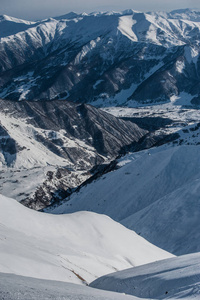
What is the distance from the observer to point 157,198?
54.8 m

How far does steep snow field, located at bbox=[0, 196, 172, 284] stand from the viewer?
728 inches

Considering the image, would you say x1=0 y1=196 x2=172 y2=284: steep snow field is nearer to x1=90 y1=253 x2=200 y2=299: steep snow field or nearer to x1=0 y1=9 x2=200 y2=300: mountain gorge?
x1=0 y1=9 x2=200 y2=300: mountain gorge

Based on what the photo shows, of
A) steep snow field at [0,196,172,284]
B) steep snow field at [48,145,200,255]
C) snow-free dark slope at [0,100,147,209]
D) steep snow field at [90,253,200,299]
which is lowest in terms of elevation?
snow-free dark slope at [0,100,147,209]

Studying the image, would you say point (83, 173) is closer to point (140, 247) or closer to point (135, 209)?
point (135, 209)

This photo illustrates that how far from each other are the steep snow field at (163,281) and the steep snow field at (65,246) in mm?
2333

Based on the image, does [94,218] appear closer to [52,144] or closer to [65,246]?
[65,246]

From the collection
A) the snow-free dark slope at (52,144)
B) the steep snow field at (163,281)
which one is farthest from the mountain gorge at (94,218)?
the snow-free dark slope at (52,144)

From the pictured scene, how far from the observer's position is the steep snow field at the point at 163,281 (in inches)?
523

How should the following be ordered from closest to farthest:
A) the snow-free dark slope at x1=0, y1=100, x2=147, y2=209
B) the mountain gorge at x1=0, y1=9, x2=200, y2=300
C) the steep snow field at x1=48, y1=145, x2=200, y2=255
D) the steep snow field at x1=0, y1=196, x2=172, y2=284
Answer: the mountain gorge at x1=0, y1=9, x2=200, y2=300, the steep snow field at x1=0, y1=196, x2=172, y2=284, the steep snow field at x1=48, y1=145, x2=200, y2=255, the snow-free dark slope at x1=0, y1=100, x2=147, y2=209

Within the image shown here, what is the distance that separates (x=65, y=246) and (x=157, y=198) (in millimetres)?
30912

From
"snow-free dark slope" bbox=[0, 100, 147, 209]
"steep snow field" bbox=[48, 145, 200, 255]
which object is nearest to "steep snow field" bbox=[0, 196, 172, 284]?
"steep snow field" bbox=[48, 145, 200, 255]

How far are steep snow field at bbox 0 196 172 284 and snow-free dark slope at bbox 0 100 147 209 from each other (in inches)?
2595

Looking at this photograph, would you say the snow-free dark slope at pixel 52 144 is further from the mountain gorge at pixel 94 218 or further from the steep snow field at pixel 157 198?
the steep snow field at pixel 157 198

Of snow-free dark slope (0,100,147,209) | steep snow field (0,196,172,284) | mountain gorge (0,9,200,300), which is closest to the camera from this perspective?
mountain gorge (0,9,200,300)
